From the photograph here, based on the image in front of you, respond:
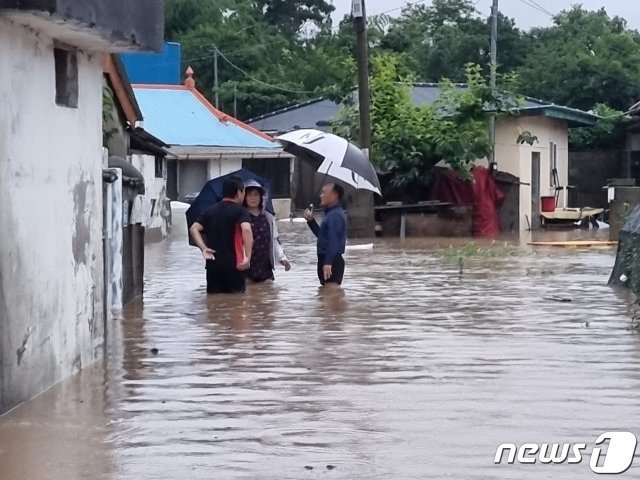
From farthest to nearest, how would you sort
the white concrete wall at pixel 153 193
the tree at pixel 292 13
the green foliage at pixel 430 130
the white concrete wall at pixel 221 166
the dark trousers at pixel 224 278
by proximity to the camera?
1. the tree at pixel 292 13
2. the white concrete wall at pixel 221 166
3. the white concrete wall at pixel 153 193
4. the green foliage at pixel 430 130
5. the dark trousers at pixel 224 278

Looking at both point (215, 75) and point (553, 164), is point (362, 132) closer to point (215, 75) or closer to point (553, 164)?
point (553, 164)

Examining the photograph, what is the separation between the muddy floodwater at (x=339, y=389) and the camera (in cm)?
699

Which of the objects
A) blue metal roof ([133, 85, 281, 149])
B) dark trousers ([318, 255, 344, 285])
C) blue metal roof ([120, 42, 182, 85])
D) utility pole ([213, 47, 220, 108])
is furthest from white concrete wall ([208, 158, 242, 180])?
dark trousers ([318, 255, 344, 285])

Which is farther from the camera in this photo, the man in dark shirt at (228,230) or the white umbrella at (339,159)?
the white umbrella at (339,159)

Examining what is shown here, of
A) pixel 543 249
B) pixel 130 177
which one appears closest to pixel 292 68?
pixel 543 249

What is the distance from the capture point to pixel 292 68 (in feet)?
196

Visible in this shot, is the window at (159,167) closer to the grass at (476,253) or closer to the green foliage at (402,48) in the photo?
the grass at (476,253)

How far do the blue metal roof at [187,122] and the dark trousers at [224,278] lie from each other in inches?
1017

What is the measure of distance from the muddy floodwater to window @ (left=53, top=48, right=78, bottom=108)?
6.63ft

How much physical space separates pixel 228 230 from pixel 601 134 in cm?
2951

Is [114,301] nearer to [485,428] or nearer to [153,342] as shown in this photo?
[153,342]

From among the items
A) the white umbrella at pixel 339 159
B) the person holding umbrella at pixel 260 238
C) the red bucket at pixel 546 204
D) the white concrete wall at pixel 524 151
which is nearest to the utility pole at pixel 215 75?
the white concrete wall at pixel 524 151

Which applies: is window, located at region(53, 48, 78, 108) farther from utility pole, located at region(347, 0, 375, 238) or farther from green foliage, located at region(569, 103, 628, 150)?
green foliage, located at region(569, 103, 628, 150)

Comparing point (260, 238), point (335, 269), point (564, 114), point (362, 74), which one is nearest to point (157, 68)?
point (564, 114)
